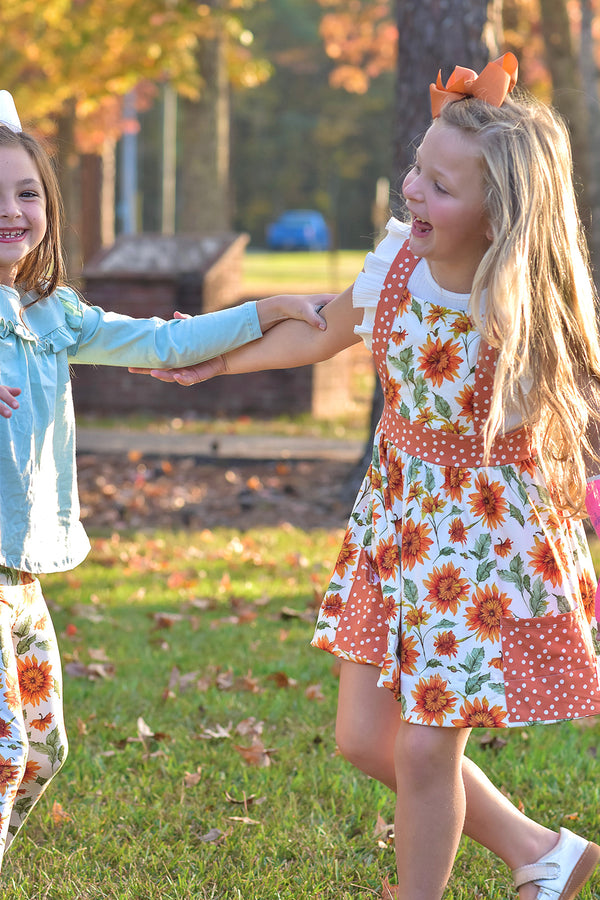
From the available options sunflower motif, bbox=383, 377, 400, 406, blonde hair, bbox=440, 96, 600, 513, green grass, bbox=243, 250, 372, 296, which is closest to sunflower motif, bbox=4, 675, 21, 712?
sunflower motif, bbox=383, 377, 400, 406

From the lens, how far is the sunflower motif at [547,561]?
2.43 m

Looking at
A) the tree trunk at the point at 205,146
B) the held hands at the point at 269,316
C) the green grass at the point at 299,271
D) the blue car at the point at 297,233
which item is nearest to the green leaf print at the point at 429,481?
the held hands at the point at 269,316

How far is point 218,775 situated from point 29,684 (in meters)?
1.12

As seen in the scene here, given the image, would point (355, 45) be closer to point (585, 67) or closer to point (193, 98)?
point (193, 98)

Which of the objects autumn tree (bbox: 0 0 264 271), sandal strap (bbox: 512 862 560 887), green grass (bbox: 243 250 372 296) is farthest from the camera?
green grass (bbox: 243 250 372 296)

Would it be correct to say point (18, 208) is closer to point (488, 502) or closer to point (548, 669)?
point (488, 502)

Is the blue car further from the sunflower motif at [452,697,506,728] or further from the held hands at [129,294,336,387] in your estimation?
the sunflower motif at [452,697,506,728]

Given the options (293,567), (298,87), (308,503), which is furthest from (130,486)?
(298,87)

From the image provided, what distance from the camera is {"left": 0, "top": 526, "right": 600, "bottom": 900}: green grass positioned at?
2.96 meters

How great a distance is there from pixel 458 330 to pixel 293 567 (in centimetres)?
373

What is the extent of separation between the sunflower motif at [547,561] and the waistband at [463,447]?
0.64 feet

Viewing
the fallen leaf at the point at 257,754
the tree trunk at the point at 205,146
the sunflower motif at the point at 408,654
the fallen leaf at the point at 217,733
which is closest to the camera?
the sunflower motif at the point at 408,654

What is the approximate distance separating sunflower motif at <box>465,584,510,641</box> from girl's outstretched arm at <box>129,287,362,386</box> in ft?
2.57

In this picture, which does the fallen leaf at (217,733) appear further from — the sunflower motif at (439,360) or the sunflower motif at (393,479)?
the sunflower motif at (439,360)
